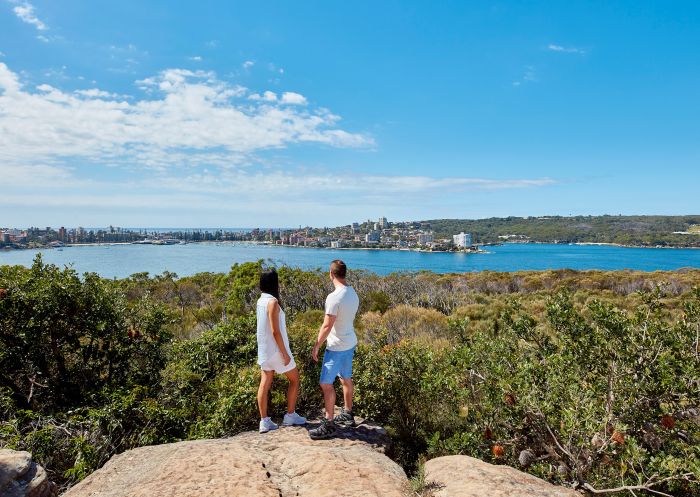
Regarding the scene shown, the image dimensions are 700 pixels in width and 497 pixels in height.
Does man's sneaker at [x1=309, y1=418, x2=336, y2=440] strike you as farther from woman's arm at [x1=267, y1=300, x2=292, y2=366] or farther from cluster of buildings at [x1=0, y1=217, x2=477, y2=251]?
cluster of buildings at [x1=0, y1=217, x2=477, y2=251]

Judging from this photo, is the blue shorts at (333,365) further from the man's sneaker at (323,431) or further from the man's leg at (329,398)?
the man's sneaker at (323,431)

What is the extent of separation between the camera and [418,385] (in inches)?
209

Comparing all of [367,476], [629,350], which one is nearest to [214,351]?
[367,476]

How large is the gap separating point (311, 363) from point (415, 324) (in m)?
9.57

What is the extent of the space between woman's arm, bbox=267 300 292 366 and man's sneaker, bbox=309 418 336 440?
2.46 ft

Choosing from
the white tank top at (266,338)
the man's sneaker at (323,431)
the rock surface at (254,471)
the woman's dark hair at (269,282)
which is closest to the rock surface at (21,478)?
the rock surface at (254,471)

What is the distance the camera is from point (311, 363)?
5.49 m

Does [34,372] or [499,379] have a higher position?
[499,379]

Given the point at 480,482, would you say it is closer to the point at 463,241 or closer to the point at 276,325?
the point at 276,325

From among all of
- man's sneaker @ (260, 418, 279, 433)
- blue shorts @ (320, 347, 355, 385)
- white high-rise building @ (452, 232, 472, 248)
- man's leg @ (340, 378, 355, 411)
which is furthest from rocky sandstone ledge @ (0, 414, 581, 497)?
white high-rise building @ (452, 232, 472, 248)

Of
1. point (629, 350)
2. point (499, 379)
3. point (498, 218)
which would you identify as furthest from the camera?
point (498, 218)

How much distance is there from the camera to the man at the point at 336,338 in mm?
4156

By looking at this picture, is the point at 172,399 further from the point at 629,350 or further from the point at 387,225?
the point at 387,225

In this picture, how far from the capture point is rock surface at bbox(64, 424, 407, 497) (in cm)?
306
